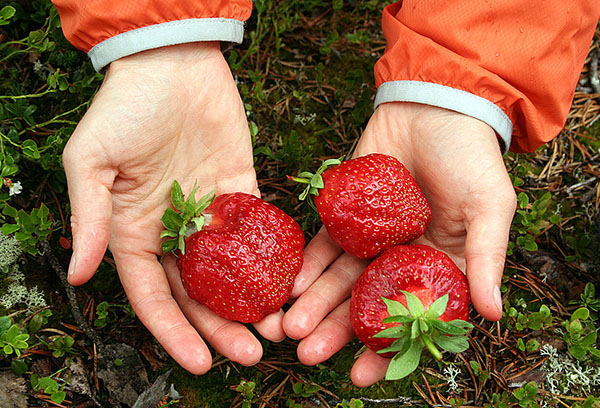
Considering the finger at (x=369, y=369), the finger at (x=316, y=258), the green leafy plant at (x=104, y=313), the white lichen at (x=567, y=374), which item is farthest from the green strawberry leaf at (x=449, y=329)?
the green leafy plant at (x=104, y=313)

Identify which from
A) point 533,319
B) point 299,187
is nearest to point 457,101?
point 299,187

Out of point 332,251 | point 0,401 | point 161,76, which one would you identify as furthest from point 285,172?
point 0,401

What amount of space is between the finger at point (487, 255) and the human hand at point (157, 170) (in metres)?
0.91

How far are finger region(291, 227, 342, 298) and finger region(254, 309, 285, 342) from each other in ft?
Answer: 0.54

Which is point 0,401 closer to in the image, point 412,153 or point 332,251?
point 332,251

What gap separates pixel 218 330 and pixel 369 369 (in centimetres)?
70

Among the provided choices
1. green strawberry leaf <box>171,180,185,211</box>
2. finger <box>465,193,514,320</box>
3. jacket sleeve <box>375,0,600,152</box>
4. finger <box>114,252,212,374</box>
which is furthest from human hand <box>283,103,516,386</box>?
green strawberry leaf <box>171,180,185,211</box>

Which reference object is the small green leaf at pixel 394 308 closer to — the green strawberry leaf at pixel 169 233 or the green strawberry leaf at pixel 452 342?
the green strawberry leaf at pixel 452 342

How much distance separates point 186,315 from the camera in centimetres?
261

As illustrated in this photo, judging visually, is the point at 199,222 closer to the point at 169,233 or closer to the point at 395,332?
the point at 169,233

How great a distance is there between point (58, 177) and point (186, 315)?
3.44 ft

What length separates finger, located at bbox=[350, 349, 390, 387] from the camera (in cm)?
233

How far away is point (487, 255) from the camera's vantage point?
2285 mm

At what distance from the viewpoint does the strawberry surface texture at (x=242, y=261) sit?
93.6 inches
